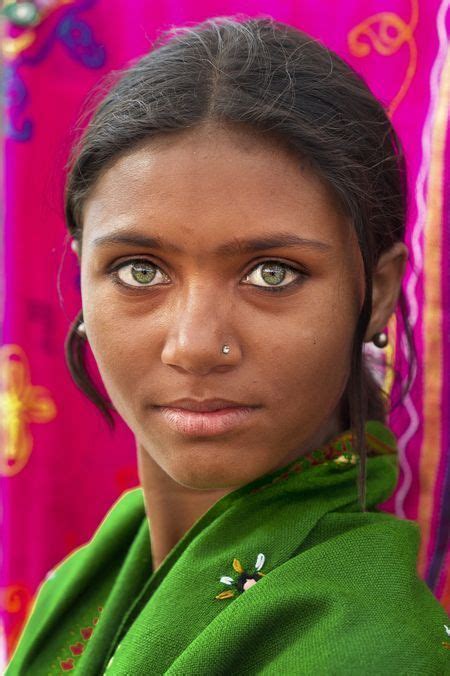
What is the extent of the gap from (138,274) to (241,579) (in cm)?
35

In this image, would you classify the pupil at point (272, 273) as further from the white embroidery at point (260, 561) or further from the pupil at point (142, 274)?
the white embroidery at point (260, 561)

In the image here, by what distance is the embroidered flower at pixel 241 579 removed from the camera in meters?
0.98

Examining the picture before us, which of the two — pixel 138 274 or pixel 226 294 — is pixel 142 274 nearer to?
pixel 138 274

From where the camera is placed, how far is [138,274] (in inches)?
40.2

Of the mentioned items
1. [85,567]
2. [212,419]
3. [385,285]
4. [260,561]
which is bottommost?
[85,567]

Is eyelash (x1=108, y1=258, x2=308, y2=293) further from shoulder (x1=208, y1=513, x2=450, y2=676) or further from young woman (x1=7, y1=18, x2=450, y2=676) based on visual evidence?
shoulder (x1=208, y1=513, x2=450, y2=676)

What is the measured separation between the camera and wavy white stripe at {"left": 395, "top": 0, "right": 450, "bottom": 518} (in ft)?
4.70

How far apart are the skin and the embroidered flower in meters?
0.09

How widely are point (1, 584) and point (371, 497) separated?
1.09 metres

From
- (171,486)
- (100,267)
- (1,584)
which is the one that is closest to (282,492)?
(171,486)

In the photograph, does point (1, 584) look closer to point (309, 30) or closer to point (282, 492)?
point (282, 492)

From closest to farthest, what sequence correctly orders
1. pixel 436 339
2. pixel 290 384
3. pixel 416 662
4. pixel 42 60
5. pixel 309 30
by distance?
pixel 416 662 → pixel 290 384 → pixel 436 339 → pixel 309 30 → pixel 42 60

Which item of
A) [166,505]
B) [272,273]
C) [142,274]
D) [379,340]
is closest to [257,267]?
[272,273]

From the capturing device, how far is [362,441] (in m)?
1.07
